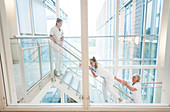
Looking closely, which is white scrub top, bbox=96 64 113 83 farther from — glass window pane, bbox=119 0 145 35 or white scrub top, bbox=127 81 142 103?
glass window pane, bbox=119 0 145 35

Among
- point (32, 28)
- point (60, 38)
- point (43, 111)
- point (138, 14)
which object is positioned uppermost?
point (138, 14)

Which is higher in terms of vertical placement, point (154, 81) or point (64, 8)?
point (64, 8)

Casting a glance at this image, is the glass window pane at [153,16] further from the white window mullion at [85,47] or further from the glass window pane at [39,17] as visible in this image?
the glass window pane at [39,17]

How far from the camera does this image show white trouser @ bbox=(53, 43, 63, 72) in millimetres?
2367

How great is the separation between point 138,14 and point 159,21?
0.57 m

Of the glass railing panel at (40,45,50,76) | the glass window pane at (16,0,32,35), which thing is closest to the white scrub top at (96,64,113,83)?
the glass railing panel at (40,45,50,76)

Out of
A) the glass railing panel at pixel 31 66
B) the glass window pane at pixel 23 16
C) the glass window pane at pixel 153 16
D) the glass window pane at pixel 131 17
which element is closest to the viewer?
the glass railing panel at pixel 31 66

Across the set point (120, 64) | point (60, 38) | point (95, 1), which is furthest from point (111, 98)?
point (95, 1)

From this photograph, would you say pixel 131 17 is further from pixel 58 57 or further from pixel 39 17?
pixel 39 17

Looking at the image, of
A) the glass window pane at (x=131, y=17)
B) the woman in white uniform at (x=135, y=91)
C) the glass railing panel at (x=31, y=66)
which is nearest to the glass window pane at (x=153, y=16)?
the glass window pane at (x=131, y=17)

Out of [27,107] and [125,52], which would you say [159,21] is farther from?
[27,107]

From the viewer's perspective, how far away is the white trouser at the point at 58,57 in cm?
237

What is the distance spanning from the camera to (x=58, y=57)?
245 cm

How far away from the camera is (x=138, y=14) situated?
313 centimetres
